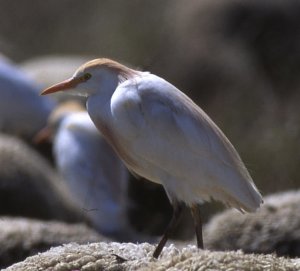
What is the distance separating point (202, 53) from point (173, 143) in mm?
12183

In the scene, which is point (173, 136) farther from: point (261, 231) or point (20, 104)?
point (20, 104)

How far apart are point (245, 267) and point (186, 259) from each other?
307 millimetres

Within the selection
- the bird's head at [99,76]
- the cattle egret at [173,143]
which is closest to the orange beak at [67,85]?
the bird's head at [99,76]

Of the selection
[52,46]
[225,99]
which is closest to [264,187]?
[225,99]

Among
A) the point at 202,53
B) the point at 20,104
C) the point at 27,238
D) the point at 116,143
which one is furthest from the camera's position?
the point at 202,53

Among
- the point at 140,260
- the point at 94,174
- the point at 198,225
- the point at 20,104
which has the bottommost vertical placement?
the point at 20,104

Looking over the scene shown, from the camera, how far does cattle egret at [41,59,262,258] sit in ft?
20.5

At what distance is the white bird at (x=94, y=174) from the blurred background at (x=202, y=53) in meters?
0.76

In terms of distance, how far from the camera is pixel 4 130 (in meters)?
15.6

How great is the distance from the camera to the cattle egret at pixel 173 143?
6234 millimetres

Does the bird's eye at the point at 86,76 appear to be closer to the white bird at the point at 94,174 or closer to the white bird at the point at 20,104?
the white bird at the point at 94,174

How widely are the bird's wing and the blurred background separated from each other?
493cm

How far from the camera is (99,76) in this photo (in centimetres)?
642

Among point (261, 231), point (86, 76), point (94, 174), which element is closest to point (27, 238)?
point (261, 231)
